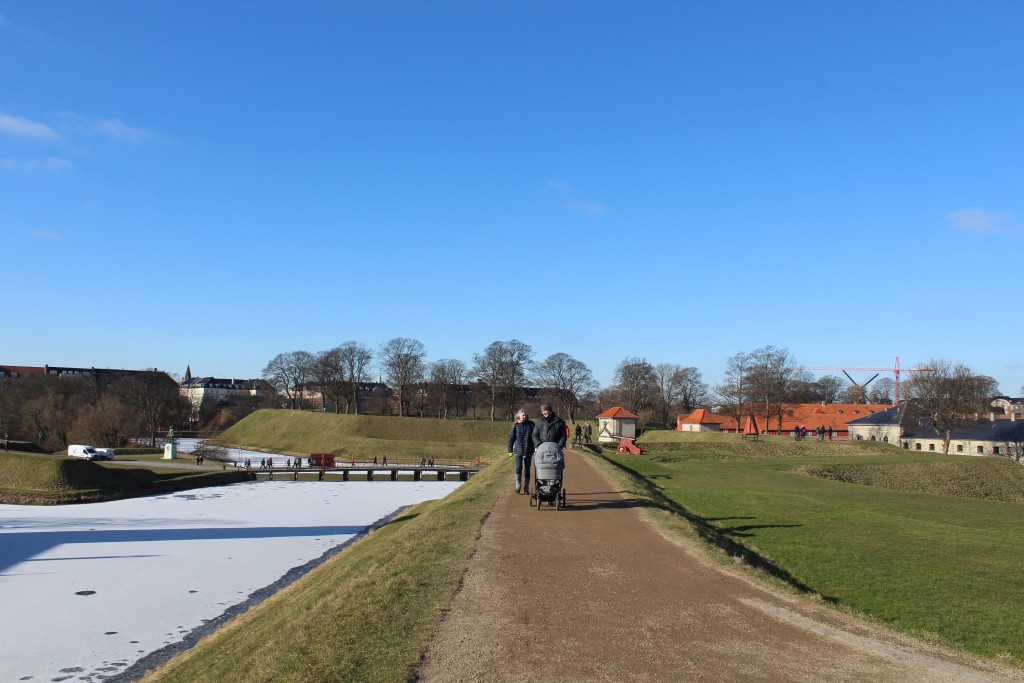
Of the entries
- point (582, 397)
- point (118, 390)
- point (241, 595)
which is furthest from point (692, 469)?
point (118, 390)

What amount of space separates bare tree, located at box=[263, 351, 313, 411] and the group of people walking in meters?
109

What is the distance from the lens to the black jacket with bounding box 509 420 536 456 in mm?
15109

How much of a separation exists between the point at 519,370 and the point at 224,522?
74938 mm

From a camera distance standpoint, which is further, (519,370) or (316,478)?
(519,370)

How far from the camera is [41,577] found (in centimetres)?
1733

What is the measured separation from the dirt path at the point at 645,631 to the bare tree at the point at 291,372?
11465cm

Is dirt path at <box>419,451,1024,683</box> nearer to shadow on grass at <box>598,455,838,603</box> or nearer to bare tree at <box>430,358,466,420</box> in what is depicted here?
shadow on grass at <box>598,455,838,603</box>

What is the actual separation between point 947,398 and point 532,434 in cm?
5868

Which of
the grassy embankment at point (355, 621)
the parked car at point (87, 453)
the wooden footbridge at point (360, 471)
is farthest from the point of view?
the parked car at point (87, 453)

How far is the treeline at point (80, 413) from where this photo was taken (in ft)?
224

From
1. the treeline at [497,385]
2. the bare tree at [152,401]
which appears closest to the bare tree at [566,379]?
the treeline at [497,385]

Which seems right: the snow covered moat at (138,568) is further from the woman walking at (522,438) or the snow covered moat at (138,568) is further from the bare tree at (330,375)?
the bare tree at (330,375)

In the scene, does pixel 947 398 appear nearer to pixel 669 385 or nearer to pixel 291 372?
pixel 669 385

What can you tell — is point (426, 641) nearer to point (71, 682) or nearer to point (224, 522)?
point (71, 682)
